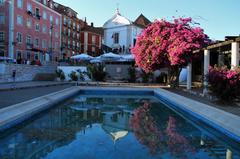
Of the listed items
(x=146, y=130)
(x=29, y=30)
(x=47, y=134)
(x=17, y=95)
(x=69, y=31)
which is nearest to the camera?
(x=47, y=134)

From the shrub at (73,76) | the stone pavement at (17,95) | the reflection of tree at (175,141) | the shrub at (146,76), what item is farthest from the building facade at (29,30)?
the reflection of tree at (175,141)

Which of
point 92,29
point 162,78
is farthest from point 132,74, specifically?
point 92,29

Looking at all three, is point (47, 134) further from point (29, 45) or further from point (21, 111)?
point (29, 45)

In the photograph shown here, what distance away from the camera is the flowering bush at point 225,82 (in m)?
11.9

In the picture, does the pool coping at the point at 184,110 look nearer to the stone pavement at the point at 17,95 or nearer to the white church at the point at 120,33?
the stone pavement at the point at 17,95

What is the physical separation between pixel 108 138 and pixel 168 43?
12.8m

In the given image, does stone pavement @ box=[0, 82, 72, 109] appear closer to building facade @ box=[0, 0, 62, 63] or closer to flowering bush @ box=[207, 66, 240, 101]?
flowering bush @ box=[207, 66, 240, 101]

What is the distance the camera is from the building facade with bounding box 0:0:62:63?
135ft

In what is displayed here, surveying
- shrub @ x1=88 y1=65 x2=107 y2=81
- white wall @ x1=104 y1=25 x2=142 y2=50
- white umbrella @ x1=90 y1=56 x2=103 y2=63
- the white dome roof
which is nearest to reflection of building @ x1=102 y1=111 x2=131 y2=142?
shrub @ x1=88 y1=65 x2=107 y2=81

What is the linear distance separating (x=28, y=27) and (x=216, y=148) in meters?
42.8

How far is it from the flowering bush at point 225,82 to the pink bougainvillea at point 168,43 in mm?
6042

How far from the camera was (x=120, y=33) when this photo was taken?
49.4m

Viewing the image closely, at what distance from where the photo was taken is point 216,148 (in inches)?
298

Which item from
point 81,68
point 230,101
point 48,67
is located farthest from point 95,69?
point 230,101
